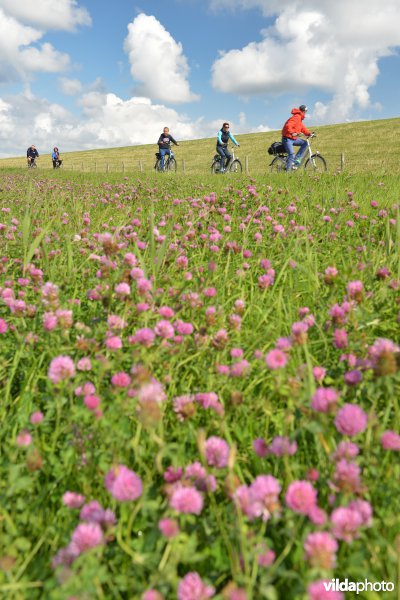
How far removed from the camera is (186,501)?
→ 1.08 metres

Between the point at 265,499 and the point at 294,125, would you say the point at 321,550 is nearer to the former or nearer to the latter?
the point at 265,499

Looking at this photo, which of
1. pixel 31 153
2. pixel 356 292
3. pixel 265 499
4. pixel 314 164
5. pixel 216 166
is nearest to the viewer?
pixel 265 499

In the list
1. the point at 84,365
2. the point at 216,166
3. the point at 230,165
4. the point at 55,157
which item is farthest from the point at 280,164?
the point at 55,157

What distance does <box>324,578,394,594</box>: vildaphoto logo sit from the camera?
1.03m

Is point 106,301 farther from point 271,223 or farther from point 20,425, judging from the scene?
point 271,223

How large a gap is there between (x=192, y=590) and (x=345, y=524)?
383 millimetres

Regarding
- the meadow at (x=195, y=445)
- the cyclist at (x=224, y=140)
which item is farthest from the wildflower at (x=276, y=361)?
the cyclist at (x=224, y=140)

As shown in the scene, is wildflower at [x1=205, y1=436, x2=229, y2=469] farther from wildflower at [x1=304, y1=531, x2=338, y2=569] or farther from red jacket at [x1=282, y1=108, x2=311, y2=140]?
red jacket at [x1=282, y1=108, x2=311, y2=140]

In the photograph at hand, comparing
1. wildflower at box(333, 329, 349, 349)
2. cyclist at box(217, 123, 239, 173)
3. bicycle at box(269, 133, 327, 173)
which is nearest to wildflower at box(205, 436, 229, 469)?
wildflower at box(333, 329, 349, 349)

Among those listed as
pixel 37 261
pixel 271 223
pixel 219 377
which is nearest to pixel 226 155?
pixel 271 223

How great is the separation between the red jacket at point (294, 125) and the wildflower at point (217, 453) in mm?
13565

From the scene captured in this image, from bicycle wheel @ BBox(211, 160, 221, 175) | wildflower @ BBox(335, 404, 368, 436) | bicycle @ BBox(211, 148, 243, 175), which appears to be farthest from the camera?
bicycle wheel @ BBox(211, 160, 221, 175)

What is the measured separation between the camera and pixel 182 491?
1.10 metres

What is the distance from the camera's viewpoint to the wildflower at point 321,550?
892 mm
